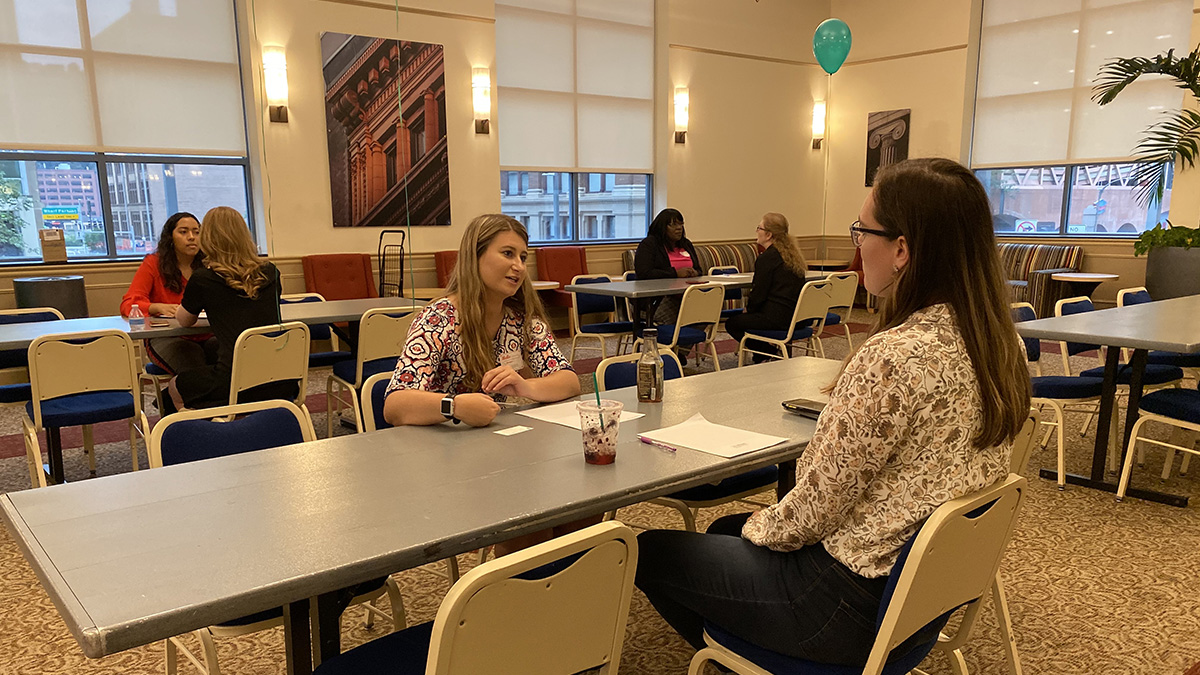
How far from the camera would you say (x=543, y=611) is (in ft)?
3.83

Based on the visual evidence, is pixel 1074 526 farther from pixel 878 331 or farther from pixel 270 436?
pixel 270 436

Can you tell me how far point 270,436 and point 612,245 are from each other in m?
7.16

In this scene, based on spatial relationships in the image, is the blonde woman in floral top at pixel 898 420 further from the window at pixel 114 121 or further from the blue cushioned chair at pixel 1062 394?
the window at pixel 114 121

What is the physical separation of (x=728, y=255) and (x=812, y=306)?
13.8 feet

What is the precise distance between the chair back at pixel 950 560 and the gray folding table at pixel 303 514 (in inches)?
18.9

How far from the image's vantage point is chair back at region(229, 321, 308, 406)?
340cm

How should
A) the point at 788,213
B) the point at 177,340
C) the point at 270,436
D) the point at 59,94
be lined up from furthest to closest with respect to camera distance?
1. the point at 788,213
2. the point at 59,94
3. the point at 177,340
4. the point at 270,436

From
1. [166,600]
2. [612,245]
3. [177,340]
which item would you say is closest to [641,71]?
[612,245]

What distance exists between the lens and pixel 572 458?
5.79ft

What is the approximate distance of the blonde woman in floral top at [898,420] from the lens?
138cm

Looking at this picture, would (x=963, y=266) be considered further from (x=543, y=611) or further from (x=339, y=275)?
(x=339, y=275)

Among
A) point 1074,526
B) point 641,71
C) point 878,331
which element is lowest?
point 1074,526

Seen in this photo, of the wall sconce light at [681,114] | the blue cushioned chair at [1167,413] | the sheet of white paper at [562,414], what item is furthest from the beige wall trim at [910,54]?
the sheet of white paper at [562,414]

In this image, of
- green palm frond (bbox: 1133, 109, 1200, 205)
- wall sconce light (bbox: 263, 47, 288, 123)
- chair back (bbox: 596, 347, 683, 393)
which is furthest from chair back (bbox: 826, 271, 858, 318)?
wall sconce light (bbox: 263, 47, 288, 123)
